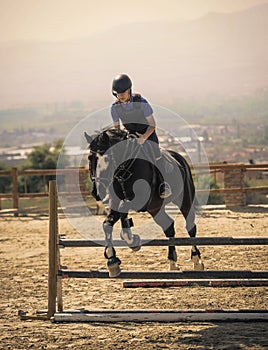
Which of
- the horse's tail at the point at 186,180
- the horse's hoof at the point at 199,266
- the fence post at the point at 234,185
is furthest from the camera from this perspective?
the fence post at the point at 234,185

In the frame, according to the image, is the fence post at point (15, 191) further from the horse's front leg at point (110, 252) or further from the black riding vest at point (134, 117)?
the horse's front leg at point (110, 252)

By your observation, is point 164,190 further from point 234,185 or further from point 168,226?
point 234,185

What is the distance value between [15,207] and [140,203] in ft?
43.4

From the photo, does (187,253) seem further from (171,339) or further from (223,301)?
(171,339)

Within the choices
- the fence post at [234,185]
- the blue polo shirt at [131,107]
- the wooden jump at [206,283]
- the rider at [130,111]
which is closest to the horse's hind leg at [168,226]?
the rider at [130,111]

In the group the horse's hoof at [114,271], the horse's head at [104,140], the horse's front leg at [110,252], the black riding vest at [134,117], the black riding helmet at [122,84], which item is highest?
the black riding helmet at [122,84]

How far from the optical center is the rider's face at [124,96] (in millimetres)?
8047

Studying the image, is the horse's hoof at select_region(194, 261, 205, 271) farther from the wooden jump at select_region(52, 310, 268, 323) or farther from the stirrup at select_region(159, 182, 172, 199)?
the wooden jump at select_region(52, 310, 268, 323)

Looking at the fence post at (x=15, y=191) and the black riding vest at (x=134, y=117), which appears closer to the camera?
the black riding vest at (x=134, y=117)

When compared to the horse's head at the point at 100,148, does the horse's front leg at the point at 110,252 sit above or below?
below

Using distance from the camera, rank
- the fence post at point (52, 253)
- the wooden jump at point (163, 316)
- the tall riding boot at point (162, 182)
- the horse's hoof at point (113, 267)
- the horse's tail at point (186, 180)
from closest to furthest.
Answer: the wooden jump at point (163, 316)
the horse's hoof at point (113, 267)
the fence post at point (52, 253)
the tall riding boot at point (162, 182)
the horse's tail at point (186, 180)

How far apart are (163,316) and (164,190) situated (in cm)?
211

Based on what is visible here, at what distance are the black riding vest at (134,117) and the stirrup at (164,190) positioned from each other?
0.77m

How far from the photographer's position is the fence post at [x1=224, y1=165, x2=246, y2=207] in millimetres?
19859
